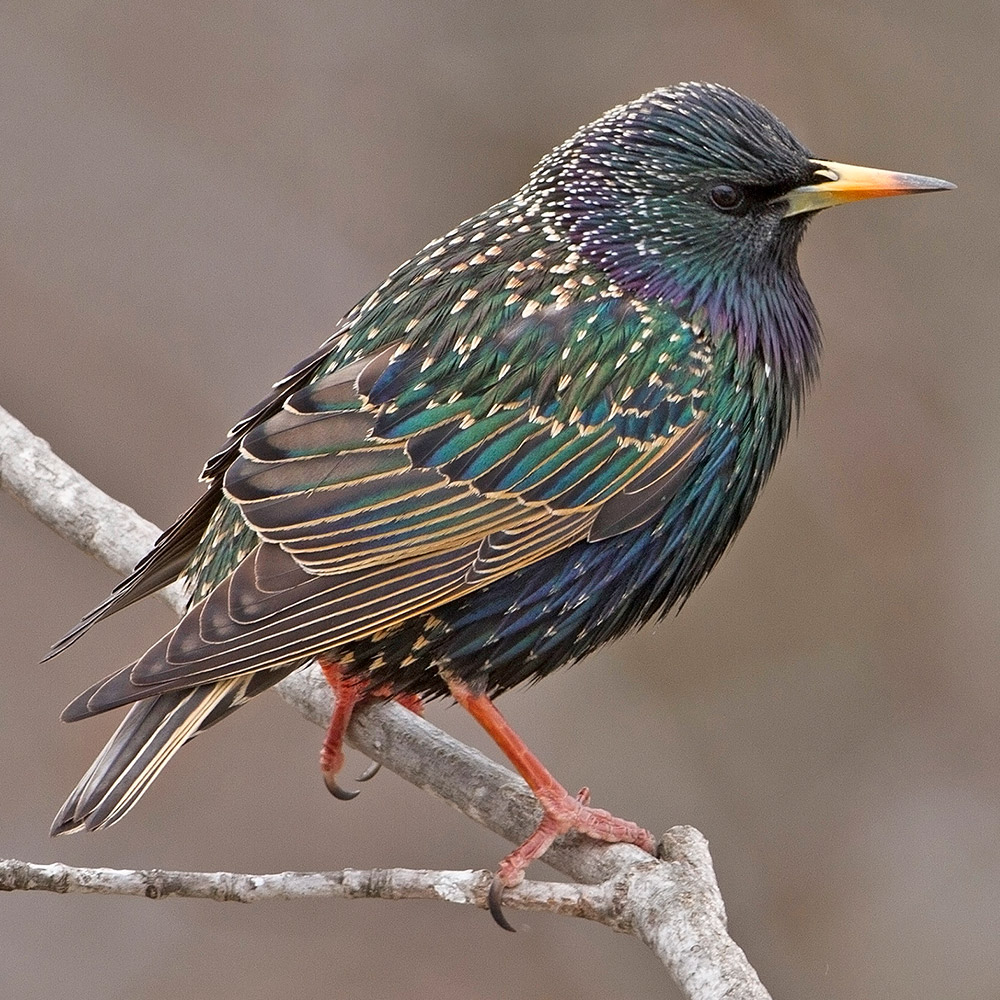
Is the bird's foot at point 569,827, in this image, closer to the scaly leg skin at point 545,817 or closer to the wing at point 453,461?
the scaly leg skin at point 545,817

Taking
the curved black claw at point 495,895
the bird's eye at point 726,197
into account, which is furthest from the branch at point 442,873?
the bird's eye at point 726,197

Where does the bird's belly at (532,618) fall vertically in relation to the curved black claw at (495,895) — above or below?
above

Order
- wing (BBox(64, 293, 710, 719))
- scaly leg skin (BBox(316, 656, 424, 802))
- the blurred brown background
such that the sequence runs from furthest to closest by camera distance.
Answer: the blurred brown background, scaly leg skin (BBox(316, 656, 424, 802)), wing (BBox(64, 293, 710, 719))

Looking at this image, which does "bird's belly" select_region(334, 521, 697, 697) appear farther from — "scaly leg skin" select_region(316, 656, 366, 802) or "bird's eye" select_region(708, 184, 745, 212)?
"bird's eye" select_region(708, 184, 745, 212)

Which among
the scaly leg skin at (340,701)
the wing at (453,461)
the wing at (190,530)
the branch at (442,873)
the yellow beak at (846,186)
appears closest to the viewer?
the branch at (442,873)

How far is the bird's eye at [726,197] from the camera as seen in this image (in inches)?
153

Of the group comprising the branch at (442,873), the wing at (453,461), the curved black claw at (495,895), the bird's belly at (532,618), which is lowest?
the curved black claw at (495,895)

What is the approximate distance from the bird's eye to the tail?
4.61 feet

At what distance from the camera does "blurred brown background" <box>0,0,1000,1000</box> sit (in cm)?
596

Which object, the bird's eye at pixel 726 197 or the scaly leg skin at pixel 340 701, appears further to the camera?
the scaly leg skin at pixel 340 701

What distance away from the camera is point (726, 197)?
12.8 ft

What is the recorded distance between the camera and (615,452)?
372cm

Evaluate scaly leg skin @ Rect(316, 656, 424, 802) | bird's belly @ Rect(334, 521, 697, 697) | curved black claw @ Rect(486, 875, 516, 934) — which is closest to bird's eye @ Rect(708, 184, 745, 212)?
bird's belly @ Rect(334, 521, 697, 697)

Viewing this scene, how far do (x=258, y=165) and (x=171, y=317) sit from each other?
0.70m
